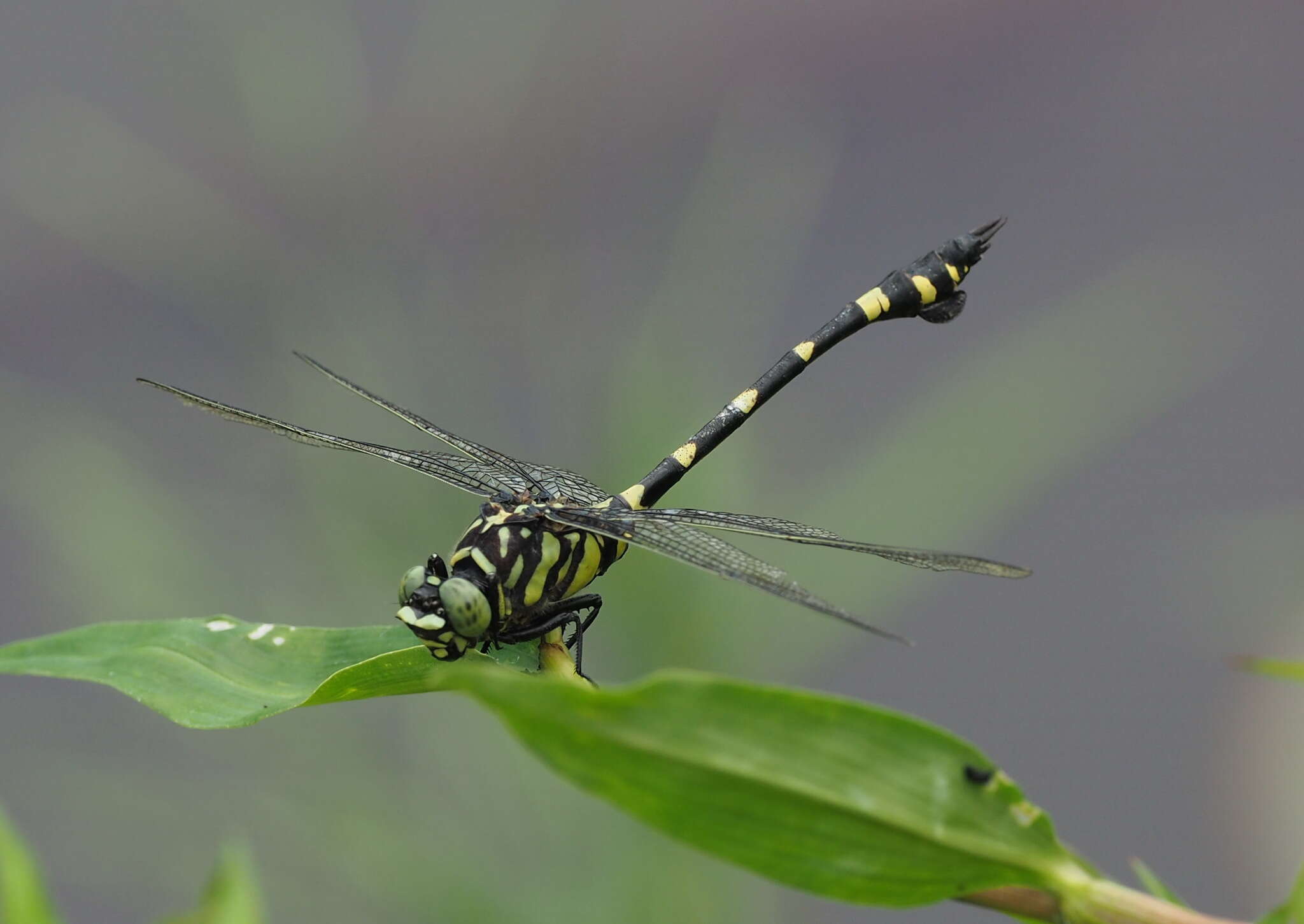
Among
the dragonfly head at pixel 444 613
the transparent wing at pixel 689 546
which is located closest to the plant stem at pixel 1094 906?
the transparent wing at pixel 689 546

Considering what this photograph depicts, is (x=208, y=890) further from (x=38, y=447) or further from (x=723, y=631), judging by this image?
(x=38, y=447)

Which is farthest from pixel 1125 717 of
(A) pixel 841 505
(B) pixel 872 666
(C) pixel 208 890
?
(C) pixel 208 890

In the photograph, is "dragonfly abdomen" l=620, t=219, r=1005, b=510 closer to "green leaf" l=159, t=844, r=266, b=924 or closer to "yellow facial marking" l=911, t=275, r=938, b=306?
"yellow facial marking" l=911, t=275, r=938, b=306

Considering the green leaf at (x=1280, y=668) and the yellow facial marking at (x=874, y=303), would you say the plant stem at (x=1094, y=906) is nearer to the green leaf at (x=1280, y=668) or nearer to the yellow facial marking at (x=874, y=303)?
the green leaf at (x=1280, y=668)

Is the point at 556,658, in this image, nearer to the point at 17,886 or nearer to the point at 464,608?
the point at 464,608

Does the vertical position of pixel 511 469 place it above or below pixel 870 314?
below

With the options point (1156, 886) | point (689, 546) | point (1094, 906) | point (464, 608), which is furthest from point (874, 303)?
point (1094, 906)

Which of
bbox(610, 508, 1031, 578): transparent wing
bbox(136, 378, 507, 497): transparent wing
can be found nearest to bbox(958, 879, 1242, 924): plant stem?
bbox(610, 508, 1031, 578): transparent wing
